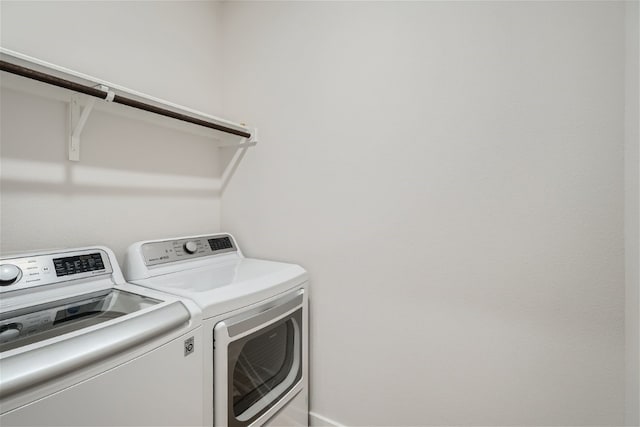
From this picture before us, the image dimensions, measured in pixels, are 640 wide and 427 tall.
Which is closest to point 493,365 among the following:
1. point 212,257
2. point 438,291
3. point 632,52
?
point 438,291

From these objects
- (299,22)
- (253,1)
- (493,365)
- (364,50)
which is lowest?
(493,365)

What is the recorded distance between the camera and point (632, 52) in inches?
34.2

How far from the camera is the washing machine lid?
3.27 feet

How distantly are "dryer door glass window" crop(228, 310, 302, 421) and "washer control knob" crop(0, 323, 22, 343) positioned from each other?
0.58 m

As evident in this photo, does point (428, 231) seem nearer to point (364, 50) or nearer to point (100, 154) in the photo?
point (364, 50)

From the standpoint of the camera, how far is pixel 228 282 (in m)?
1.17

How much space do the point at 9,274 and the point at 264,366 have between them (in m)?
0.96

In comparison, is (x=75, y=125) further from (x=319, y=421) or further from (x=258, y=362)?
(x=319, y=421)

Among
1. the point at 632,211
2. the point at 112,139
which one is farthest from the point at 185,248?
the point at 632,211

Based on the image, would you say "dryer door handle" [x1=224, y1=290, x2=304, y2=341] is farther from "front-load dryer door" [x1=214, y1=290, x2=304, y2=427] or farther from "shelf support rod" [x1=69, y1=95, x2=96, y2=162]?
"shelf support rod" [x1=69, y1=95, x2=96, y2=162]

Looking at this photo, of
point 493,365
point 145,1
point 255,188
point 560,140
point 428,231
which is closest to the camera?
point 560,140

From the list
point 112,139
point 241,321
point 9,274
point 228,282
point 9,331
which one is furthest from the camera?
point 112,139

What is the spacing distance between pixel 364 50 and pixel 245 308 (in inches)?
49.7

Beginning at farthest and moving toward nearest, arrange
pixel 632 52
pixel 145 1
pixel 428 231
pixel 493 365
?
pixel 145 1 < pixel 428 231 < pixel 493 365 < pixel 632 52
